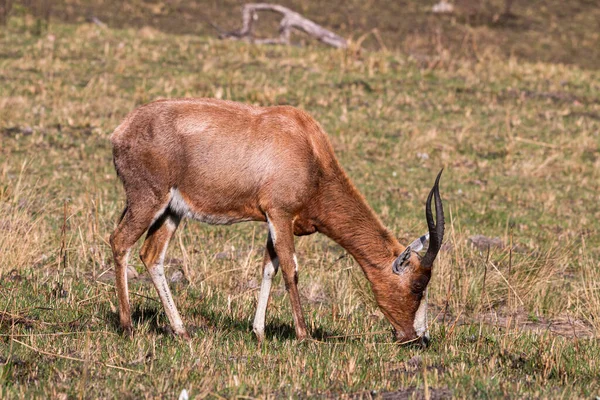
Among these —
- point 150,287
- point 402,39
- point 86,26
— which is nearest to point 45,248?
point 150,287

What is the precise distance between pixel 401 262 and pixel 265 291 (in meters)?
1.19

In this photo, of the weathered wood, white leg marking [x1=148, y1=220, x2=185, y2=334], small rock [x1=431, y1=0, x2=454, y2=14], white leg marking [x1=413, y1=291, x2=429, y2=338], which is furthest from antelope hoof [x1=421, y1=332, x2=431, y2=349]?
small rock [x1=431, y1=0, x2=454, y2=14]

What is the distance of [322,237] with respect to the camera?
1226 cm

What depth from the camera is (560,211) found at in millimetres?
14039

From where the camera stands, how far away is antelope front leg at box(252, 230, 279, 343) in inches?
294

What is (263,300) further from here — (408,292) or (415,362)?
(415,362)

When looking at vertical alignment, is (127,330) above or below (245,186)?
below

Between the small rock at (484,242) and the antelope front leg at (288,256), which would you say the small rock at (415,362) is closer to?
the antelope front leg at (288,256)

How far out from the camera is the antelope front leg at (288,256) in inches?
289

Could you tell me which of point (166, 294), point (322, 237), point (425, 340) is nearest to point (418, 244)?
point (425, 340)

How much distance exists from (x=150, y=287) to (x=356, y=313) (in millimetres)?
2037

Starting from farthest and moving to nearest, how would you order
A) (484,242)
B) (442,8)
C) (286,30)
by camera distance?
(442,8), (286,30), (484,242)

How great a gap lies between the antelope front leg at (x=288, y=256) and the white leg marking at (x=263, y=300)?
0.88 ft

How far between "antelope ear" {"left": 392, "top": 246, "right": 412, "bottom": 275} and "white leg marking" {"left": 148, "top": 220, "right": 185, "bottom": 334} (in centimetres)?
179
